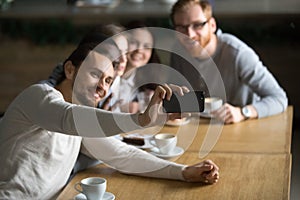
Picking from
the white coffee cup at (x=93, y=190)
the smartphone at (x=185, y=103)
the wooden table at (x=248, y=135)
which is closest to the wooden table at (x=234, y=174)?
the wooden table at (x=248, y=135)

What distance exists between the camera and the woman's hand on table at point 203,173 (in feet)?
6.77

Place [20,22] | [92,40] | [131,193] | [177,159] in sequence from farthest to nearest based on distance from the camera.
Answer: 1. [20,22]
2. [177,159]
3. [92,40]
4. [131,193]

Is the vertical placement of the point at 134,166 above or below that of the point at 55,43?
above

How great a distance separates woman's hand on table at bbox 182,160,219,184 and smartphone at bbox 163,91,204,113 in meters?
0.25

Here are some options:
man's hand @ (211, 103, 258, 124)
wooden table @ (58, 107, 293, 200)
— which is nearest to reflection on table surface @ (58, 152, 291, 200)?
wooden table @ (58, 107, 293, 200)

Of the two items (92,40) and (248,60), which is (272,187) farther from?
(248,60)

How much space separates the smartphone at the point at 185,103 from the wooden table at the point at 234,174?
296mm

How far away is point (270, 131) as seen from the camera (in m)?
2.67

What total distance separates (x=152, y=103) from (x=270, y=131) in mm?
1059

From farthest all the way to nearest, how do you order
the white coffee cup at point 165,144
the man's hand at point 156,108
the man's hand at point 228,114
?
1. the man's hand at point 228,114
2. the white coffee cup at point 165,144
3. the man's hand at point 156,108

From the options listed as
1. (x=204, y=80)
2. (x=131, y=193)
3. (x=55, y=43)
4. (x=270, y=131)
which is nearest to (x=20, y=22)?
(x=55, y=43)

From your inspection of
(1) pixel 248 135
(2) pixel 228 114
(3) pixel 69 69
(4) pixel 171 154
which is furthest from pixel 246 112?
(3) pixel 69 69

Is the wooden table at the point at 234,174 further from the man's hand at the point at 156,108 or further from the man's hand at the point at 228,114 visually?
the man's hand at the point at 156,108

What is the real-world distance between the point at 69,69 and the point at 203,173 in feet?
1.93
